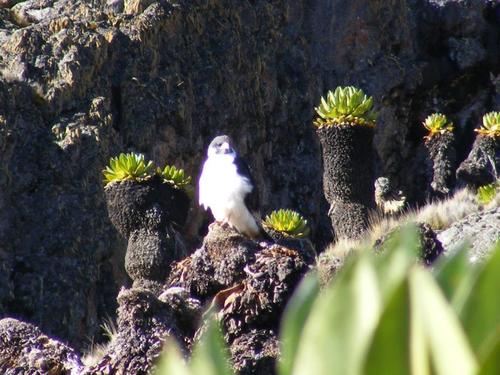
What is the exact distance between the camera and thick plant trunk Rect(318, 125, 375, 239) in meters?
11.3

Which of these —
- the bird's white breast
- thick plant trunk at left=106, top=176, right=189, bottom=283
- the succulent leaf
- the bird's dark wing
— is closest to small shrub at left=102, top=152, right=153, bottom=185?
thick plant trunk at left=106, top=176, right=189, bottom=283

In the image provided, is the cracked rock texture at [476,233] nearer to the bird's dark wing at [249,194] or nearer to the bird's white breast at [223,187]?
the bird's dark wing at [249,194]

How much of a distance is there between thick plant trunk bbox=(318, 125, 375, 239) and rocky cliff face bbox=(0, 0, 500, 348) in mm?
2338

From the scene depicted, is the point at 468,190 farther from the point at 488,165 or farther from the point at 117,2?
the point at 117,2

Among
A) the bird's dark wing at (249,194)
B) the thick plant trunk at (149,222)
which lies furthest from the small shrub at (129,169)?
the bird's dark wing at (249,194)

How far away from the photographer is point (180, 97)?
47.3 ft

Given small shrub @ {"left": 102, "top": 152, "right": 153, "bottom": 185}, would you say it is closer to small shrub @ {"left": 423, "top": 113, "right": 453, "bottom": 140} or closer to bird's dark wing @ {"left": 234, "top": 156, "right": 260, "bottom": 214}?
bird's dark wing @ {"left": 234, "top": 156, "right": 260, "bottom": 214}

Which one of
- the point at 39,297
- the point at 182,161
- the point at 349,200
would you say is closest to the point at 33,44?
the point at 182,161

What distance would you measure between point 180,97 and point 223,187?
4.53m

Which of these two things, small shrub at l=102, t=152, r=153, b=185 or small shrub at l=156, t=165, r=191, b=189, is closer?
small shrub at l=102, t=152, r=153, b=185

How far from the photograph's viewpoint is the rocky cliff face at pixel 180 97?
12.6 meters

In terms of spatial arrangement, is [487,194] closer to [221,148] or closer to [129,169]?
[221,148]

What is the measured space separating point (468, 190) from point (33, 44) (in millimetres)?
5371

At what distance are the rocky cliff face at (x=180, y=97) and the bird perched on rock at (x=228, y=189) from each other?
2262mm
